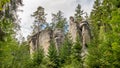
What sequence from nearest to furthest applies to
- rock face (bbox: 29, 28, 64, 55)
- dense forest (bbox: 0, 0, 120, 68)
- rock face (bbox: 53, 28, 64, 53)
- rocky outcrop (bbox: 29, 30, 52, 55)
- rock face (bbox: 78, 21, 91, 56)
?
dense forest (bbox: 0, 0, 120, 68) < rock face (bbox: 78, 21, 91, 56) < rock face (bbox: 53, 28, 64, 53) < rock face (bbox: 29, 28, 64, 55) < rocky outcrop (bbox: 29, 30, 52, 55)

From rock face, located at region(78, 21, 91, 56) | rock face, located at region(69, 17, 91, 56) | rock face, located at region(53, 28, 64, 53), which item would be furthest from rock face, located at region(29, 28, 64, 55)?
rock face, located at region(78, 21, 91, 56)

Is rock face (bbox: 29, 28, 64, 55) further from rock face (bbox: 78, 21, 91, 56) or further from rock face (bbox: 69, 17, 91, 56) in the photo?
rock face (bbox: 78, 21, 91, 56)

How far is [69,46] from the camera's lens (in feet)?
184

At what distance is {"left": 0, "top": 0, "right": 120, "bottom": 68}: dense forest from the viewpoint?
59.7 feet

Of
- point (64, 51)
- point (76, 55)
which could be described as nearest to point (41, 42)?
point (64, 51)

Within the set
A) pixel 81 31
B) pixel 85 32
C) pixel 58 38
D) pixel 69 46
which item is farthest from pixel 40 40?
pixel 69 46

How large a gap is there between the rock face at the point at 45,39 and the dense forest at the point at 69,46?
338 inches

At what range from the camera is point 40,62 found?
5169 cm

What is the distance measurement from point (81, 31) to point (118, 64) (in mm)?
43218

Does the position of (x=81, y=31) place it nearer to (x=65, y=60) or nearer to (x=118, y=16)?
(x=65, y=60)

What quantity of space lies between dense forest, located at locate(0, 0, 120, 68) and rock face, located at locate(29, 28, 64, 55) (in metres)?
8.58

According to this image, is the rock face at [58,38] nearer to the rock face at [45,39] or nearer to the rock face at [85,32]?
the rock face at [45,39]

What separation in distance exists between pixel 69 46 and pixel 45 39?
15.6 m

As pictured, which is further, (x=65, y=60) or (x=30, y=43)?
(x=30, y=43)
